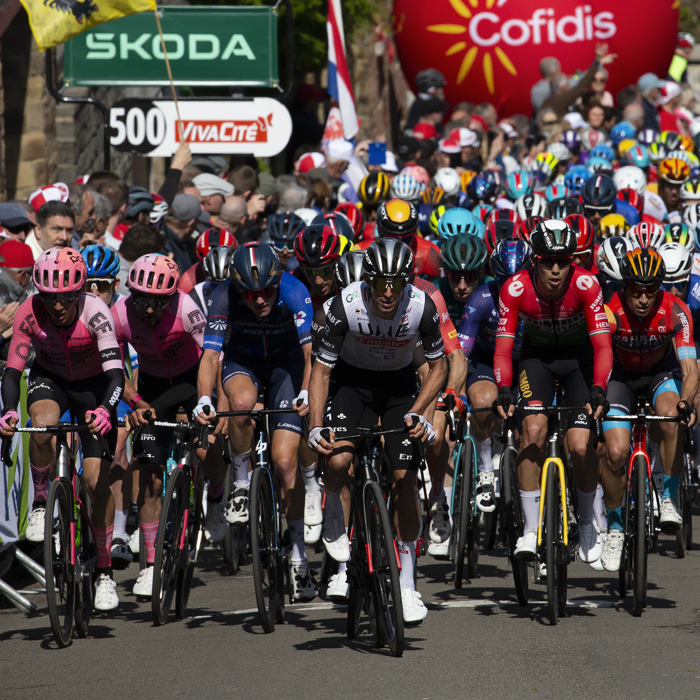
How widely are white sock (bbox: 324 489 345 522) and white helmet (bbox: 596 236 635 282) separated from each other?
2.92 metres

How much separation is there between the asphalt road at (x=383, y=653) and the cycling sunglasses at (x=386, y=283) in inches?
71.9

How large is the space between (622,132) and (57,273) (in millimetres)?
14142

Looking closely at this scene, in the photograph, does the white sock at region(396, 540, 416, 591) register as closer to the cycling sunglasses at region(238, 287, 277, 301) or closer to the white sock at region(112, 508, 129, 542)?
the cycling sunglasses at region(238, 287, 277, 301)

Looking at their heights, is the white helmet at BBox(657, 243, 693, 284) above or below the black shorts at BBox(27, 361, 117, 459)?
above

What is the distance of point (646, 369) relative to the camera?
8.13m

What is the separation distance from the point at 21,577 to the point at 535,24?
833 inches

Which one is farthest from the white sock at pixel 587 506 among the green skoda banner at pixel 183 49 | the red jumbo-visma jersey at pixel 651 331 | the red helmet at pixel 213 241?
the green skoda banner at pixel 183 49

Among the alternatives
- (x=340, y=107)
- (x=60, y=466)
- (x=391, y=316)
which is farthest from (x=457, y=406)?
(x=340, y=107)

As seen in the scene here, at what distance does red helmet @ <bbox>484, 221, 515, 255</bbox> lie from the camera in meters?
10.1

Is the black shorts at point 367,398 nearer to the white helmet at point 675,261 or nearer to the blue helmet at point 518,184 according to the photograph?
the white helmet at point 675,261

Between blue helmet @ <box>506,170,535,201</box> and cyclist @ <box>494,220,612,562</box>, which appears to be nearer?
cyclist @ <box>494,220,612,562</box>

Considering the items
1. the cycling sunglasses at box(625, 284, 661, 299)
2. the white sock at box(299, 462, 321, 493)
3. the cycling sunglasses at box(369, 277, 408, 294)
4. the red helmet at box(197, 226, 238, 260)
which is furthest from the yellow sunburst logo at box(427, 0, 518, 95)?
the cycling sunglasses at box(369, 277, 408, 294)

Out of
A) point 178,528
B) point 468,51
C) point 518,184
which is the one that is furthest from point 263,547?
point 468,51

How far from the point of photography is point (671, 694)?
5762 millimetres
